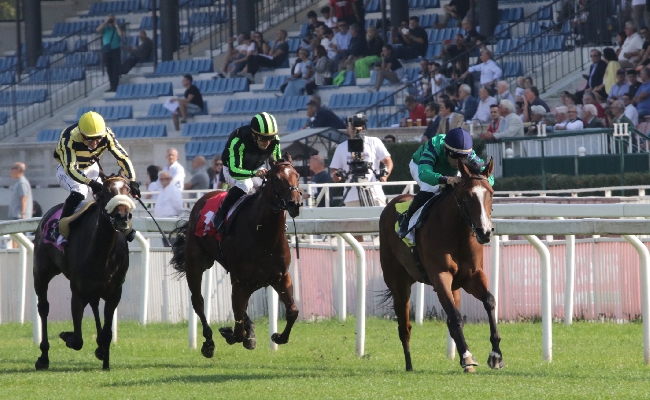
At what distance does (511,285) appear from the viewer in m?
10.4

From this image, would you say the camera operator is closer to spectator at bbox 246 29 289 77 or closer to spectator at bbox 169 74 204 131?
spectator at bbox 169 74 204 131

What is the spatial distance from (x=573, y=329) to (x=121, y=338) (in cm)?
378

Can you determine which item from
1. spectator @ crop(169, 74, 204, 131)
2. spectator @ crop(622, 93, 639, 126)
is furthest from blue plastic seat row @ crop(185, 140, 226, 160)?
spectator @ crop(622, 93, 639, 126)

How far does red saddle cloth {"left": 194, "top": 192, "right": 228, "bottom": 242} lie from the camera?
887 centimetres

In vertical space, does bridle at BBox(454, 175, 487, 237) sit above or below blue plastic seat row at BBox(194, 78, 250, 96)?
below

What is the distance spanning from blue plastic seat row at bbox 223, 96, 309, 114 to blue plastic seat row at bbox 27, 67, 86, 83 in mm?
4867

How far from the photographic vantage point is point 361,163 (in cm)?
1271

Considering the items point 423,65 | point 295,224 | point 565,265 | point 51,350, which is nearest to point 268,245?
point 295,224

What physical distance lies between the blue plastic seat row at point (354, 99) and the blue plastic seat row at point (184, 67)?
4.73 m

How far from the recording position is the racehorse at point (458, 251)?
7.00 meters

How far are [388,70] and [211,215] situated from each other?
1303 cm

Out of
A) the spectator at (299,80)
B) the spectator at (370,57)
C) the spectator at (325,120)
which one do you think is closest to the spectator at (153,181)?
the spectator at (325,120)

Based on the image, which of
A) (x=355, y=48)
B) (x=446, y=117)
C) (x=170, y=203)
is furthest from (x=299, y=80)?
(x=170, y=203)

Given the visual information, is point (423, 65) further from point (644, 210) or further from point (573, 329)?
point (644, 210)
